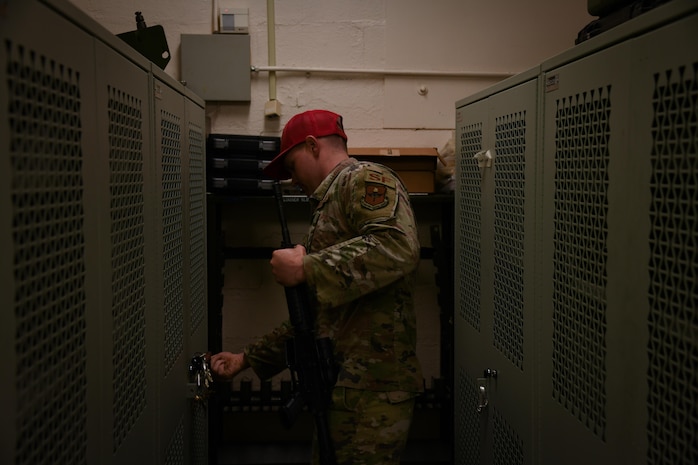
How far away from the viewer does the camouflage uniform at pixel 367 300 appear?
154 cm

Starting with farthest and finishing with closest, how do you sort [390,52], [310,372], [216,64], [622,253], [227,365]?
1. [390,52]
2. [216,64]
3. [227,365]
4. [310,372]
5. [622,253]

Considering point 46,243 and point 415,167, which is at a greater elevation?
point 415,167

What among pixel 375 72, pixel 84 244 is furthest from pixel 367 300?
pixel 375 72

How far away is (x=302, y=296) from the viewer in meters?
1.66

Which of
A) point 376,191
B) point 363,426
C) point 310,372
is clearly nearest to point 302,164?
point 376,191

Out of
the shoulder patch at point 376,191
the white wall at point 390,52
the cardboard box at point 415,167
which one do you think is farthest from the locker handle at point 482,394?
the white wall at point 390,52

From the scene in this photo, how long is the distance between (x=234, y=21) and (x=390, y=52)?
0.78 m

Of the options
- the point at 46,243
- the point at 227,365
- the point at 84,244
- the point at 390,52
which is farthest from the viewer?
the point at 390,52

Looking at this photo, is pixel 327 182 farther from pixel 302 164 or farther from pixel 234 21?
pixel 234 21

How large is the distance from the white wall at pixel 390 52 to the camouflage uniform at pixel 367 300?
1.45 meters

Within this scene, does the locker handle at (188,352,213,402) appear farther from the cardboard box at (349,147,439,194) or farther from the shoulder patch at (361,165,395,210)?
the cardboard box at (349,147,439,194)

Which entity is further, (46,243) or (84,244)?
(84,244)

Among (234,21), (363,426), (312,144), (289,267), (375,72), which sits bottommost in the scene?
(363,426)

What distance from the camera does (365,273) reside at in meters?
1.54
